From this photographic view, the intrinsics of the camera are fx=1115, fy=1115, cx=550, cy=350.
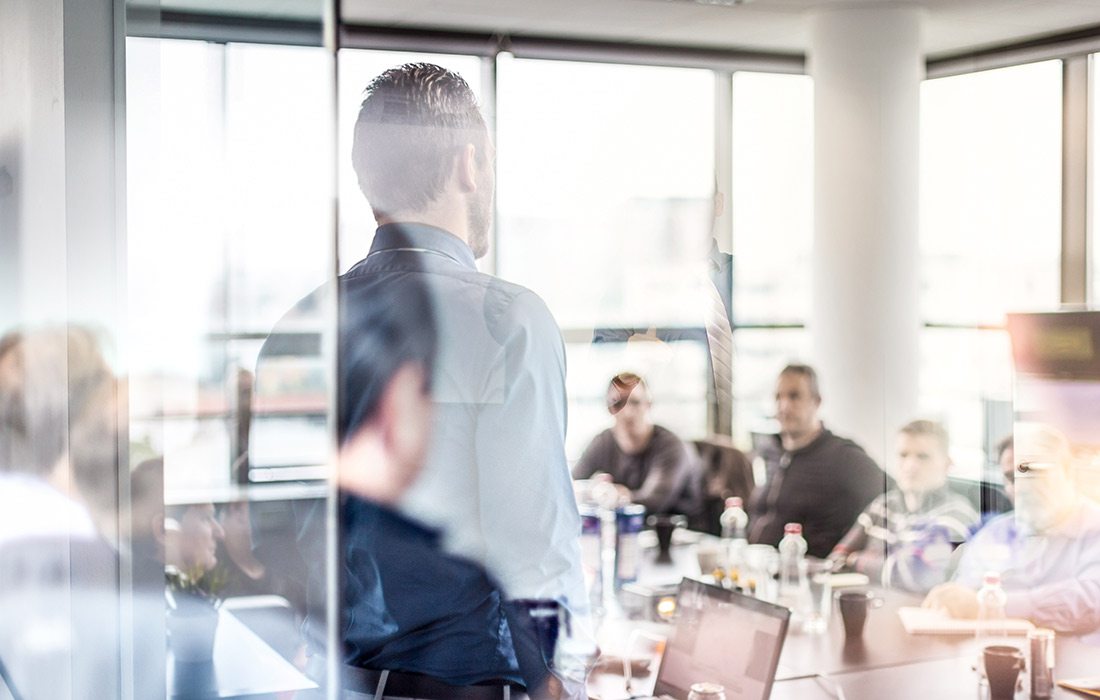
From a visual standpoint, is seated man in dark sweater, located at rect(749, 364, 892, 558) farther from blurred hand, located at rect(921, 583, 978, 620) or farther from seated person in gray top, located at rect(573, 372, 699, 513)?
blurred hand, located at rect(921, 583, 978, 620)

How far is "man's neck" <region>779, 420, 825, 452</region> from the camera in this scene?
3.58m

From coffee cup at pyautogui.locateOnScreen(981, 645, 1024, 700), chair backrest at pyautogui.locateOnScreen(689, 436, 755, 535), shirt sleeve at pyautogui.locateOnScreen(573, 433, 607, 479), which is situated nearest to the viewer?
coffee cup at pyautogui.locateOnScreen(981, 645, 1024, 700)

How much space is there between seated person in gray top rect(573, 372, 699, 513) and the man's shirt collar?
8.57 ft

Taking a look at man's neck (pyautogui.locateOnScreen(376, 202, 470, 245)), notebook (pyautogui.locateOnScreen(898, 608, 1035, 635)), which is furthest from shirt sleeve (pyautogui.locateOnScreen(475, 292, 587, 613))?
notebook (pyautogui.locateOnScreen(898, 608, 1035, 635))

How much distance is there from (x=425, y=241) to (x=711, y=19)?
78.4 inches

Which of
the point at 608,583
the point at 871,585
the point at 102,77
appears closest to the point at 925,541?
the point at 871,585

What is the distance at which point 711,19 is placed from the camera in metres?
3.05

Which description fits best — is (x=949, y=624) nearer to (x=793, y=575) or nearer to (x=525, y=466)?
(x=793, y=575)

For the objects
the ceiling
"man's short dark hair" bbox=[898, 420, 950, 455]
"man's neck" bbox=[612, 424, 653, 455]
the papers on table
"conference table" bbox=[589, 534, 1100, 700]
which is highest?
the ceiling

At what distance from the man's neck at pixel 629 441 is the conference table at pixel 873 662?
5.59 feet

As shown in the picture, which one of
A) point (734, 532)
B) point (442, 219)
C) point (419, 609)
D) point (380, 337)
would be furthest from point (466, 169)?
point (734, 532)

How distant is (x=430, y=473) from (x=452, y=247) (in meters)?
0.27

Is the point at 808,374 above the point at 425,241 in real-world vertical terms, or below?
below

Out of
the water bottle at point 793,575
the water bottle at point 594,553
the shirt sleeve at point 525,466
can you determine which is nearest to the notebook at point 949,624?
the water bottle at point 793,575
